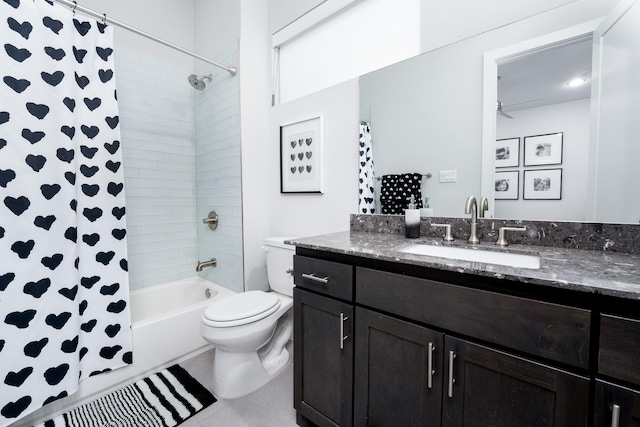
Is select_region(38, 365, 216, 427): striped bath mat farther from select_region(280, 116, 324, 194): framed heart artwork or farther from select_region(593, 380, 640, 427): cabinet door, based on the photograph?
select_region(593, 380, 640, 427): cabinet door

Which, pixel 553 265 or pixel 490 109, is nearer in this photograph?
pixel 553 265

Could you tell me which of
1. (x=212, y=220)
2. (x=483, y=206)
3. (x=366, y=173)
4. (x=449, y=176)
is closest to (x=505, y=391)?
(x=483, y=206)

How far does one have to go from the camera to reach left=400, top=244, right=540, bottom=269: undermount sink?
1.00 meters

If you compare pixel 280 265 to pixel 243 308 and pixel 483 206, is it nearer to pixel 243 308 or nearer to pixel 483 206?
pixel 243 308

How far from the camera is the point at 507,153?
1.20 meters

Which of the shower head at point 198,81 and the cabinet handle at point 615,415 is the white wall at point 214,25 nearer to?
the shower head at point 198,81

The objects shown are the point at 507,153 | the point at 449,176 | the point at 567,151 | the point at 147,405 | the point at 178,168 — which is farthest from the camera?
the point at 178,168

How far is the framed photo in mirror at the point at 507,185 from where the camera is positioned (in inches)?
46.8

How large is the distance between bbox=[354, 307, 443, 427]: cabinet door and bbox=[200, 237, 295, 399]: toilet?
26.7 inches

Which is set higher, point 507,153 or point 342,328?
point 507,153

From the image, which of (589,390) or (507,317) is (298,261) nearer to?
(507,317)

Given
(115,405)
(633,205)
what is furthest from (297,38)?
(115,405)

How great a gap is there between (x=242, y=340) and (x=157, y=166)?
166 cm

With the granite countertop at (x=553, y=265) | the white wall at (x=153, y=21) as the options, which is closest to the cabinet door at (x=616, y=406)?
the granite countertop at (x=553, y=265)
